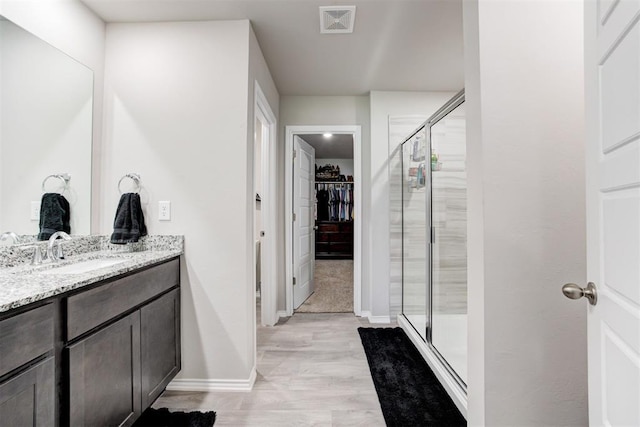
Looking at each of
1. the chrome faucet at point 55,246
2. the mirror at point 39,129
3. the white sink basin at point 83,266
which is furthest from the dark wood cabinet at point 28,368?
the mirror at point 39,129

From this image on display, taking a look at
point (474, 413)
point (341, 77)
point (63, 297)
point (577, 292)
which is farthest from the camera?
point (341, 77)

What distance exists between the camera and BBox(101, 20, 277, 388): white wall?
77.4 inches

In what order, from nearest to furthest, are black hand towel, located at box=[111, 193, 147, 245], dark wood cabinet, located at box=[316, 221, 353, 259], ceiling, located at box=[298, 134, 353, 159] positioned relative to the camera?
1. black hand towel, located at box=[111, 193, 147, 245]
2. ceiling, located at box=[298, 134, 353, 159]
3. dark wood cabinet, located at box=[316, 221, 353, 259]

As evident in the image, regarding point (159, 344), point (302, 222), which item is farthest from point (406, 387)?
point (302, 222)

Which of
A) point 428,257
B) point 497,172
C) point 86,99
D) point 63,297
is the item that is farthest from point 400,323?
point 86,99

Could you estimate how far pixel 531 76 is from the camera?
1.17 meters

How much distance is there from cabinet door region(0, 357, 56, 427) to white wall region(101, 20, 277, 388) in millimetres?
923

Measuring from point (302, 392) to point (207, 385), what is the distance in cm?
62

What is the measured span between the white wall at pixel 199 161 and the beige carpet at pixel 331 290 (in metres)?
1.63

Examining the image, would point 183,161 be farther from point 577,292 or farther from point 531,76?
point 577,292

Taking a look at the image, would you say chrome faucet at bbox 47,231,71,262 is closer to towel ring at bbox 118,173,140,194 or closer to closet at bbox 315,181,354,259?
towel ring at bbox 118,173,140,194

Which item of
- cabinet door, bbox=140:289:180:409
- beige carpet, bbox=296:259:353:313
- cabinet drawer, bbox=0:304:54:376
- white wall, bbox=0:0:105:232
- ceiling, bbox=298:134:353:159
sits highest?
ceiling, bbox=298:134:353:159

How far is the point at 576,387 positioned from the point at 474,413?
0.40 m

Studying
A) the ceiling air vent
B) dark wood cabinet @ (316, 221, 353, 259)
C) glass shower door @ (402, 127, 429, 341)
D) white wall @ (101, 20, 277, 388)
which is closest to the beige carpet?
dark wood cabinet @ (316, 221, 353, 259)
